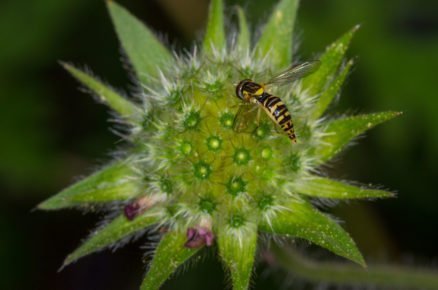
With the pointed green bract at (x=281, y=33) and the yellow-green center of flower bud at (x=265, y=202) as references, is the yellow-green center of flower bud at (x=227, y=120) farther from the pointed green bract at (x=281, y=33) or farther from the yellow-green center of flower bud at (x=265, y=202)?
the pointed green bract at (x=281, y=33)

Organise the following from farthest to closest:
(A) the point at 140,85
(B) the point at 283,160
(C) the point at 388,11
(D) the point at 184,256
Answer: (C) the point at 388,11
(A) the point at 140,85
(B) the point at 283,160
(D) the point at 184,256

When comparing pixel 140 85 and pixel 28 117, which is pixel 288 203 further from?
pixel 28 117

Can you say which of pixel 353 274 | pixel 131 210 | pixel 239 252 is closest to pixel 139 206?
pixel 131 210

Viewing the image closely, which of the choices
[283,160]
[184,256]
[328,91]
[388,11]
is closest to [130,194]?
[184,256]

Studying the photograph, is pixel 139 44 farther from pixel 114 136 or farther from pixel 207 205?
pixel 114 136

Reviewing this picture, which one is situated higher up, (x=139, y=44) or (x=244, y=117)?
(x=139, y=44)

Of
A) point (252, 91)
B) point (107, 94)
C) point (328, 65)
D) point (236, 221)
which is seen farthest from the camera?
point (107, 94)

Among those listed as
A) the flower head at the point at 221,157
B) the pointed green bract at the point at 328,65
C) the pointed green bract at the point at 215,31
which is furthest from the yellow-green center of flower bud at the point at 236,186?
the pointed green bract at the point at 215,31

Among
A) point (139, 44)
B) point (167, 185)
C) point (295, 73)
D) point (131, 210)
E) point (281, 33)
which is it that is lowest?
point (131, 210)
